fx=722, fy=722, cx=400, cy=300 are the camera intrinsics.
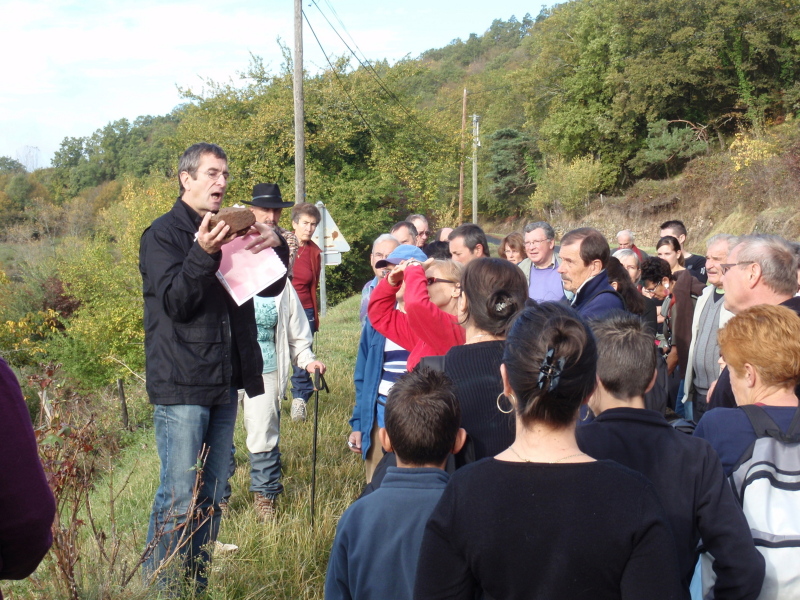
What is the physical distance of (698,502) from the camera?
86.5 inches

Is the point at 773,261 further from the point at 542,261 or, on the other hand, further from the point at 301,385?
the point at 301,385

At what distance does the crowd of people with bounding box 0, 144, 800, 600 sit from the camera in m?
1.72

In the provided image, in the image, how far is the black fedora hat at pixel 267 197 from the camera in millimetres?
5547

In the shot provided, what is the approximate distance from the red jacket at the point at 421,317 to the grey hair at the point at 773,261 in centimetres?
160

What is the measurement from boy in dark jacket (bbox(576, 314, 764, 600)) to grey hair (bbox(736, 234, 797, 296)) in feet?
6.40

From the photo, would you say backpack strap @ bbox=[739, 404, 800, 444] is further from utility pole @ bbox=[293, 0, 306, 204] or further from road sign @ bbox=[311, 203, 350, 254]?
utility pole @ bbox=[293, 0, 306, 204]

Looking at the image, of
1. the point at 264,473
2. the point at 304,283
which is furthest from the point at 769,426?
the point at 304,283

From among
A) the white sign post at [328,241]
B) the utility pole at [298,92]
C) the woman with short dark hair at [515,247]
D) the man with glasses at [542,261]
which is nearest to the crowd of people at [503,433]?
the man with glasses at [542,261]

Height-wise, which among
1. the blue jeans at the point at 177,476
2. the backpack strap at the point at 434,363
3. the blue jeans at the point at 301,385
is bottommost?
the blue jeans at the point at 301,385

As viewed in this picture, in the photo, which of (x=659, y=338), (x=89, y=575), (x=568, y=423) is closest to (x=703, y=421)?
(x=568, y=423)

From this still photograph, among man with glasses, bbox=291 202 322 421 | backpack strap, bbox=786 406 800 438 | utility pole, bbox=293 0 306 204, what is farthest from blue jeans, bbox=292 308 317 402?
utility pole, bbox=293 0 306 204

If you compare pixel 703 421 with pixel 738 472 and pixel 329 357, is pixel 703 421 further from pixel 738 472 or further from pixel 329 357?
pixel 329 357

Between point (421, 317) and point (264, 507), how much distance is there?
6.05 ft

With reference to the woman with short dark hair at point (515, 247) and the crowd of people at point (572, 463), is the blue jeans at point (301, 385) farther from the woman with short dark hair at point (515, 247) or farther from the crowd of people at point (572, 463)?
the crowd of people at point (572, 463)
